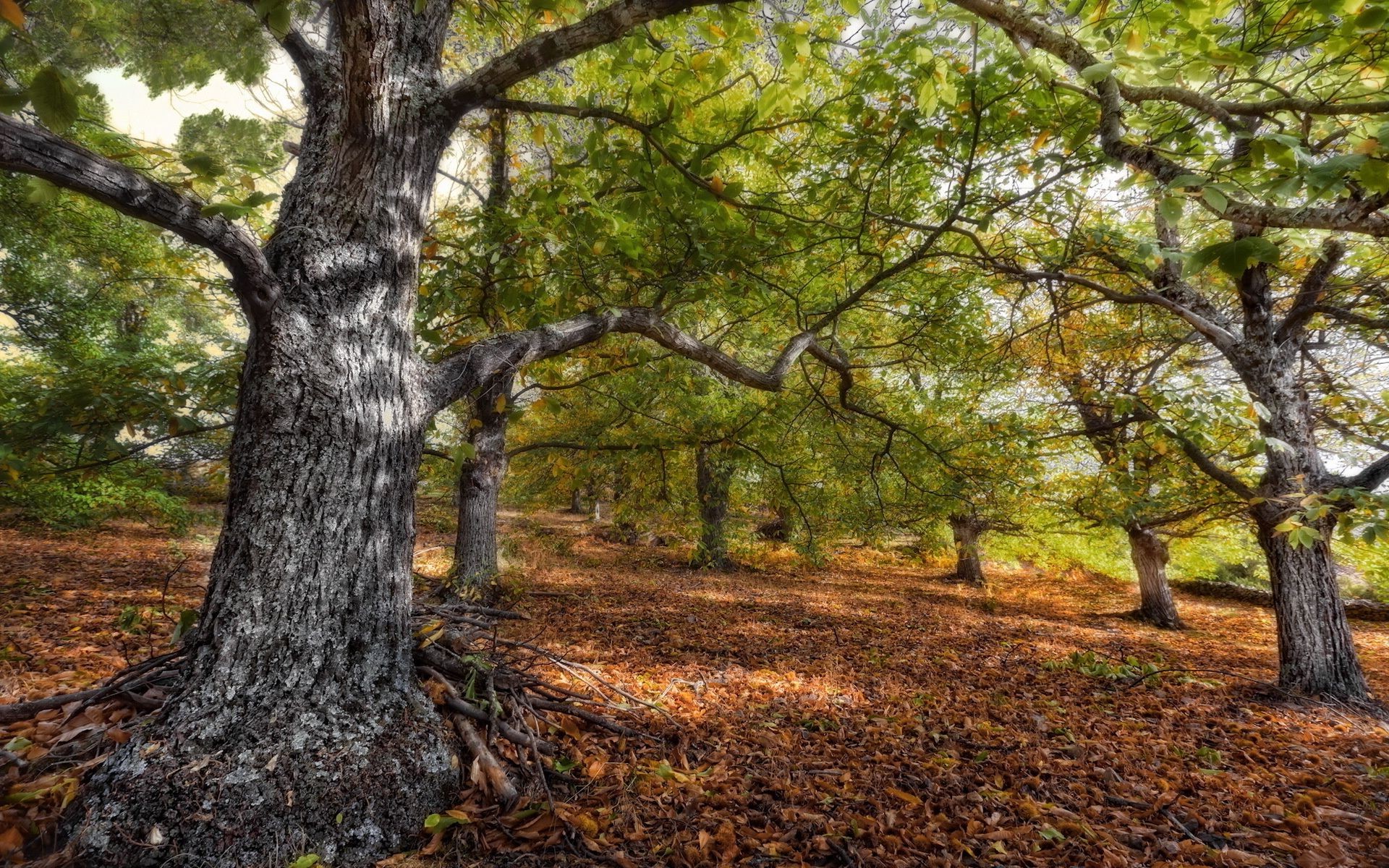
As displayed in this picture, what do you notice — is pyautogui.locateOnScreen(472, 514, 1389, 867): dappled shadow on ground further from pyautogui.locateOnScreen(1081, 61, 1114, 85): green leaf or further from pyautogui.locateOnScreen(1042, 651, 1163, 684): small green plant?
pyautogui.locateOnScreen(1081, 61, 1114, 85): green leaf

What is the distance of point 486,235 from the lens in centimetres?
397

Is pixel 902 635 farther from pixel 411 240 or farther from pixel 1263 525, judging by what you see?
pixel 411 240

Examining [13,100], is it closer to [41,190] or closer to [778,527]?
[41,190]

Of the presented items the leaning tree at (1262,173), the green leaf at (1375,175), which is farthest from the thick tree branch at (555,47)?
the green leaf at (1375,175)

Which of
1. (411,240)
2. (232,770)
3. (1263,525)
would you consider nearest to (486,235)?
(411,240)

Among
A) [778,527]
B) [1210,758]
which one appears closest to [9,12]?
[1210,758]

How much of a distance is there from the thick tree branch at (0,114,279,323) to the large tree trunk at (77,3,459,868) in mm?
166

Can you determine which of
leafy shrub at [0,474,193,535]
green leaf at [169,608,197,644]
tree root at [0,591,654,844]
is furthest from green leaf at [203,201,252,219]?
leafy shrub at [0,474,193,535]

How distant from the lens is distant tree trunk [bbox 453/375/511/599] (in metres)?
6.43

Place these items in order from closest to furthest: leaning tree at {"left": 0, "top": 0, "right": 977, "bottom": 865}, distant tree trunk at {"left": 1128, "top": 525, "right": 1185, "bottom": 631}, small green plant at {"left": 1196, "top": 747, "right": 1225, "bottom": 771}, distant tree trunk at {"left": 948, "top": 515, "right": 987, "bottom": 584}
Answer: leaning tree at {"left": 0, "top": 0, "right": 977, "bottom": 865}
small green plant at {"left": 1196, "top": 747, "right": 1225, "bottom": 771}
distant tree trunk at {"left": 1128, "top": 525, "right": 1185, "bottom": 631}
distant tree trunk at {"left": 948, "top": 515, "right": 987, "bottom": 584}

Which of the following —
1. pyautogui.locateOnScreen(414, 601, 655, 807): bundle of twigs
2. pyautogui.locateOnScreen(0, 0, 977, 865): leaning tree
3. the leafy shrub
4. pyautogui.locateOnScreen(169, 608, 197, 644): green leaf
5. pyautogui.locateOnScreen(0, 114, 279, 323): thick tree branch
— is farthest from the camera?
the leafy shrub

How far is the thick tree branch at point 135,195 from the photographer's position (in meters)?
1.56

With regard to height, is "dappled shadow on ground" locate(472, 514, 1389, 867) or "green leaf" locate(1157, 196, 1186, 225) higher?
"green leaf" locate(1157, 196, 1186, 225)

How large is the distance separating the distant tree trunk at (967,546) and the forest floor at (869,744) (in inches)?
205
